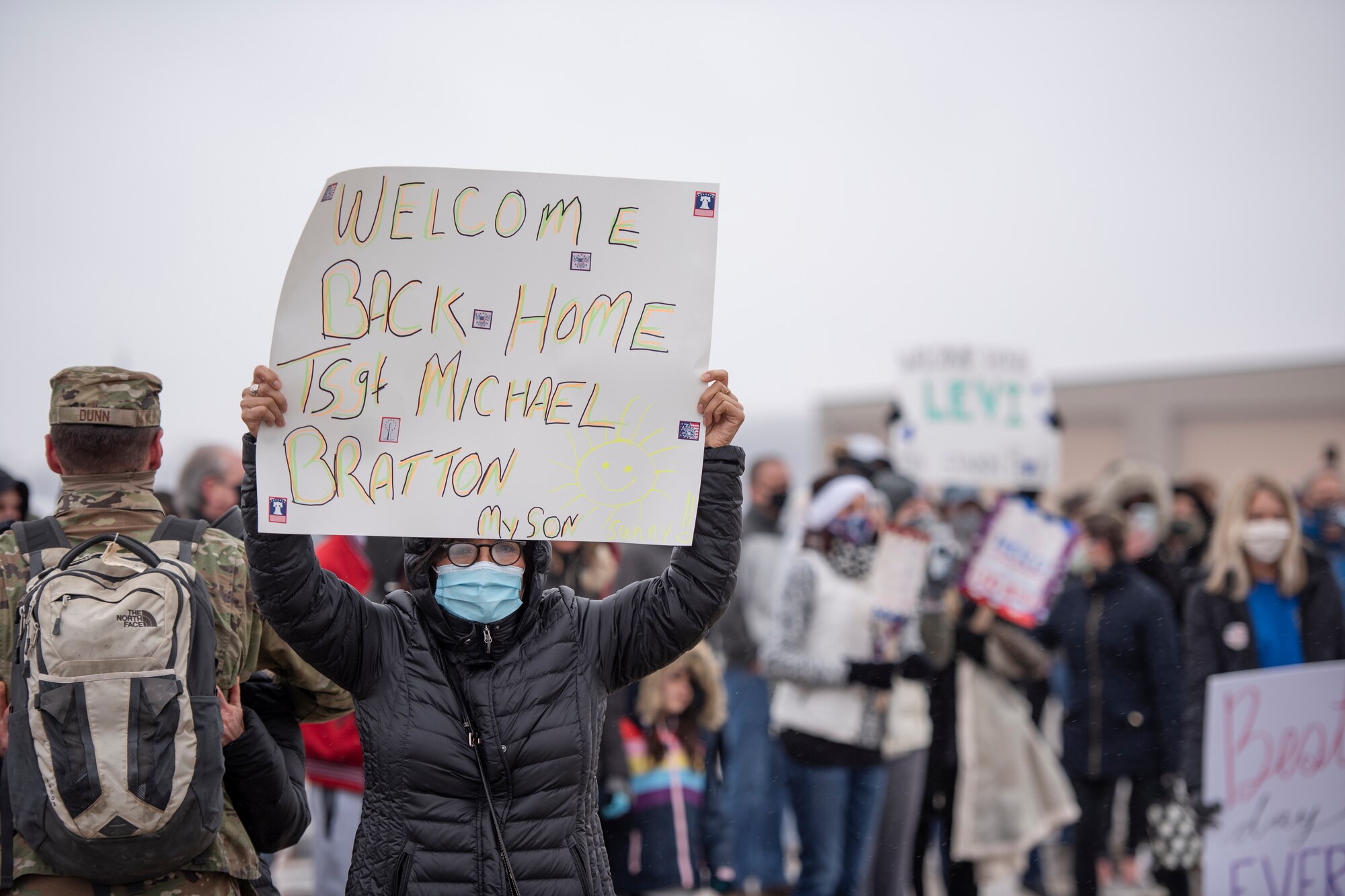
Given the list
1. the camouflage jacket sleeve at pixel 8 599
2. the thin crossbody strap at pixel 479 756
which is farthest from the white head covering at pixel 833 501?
the camouflage jacket sleeve at pixel 8 599

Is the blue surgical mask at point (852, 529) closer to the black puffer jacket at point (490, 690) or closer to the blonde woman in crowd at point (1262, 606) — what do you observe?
the blonde woman in crowd at point (1262, 606)

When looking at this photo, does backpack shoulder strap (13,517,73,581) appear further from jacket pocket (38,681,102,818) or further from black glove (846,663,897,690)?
black glove (846,663,897,690)

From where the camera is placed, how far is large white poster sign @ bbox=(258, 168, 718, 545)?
9.29 feet

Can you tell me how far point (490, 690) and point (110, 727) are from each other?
0.75 metres

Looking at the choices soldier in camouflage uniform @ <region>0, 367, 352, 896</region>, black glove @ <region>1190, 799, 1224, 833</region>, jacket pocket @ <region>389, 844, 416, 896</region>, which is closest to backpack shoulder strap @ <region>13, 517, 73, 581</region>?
soldier in camouflage uniform @ <region>0, 367, 352, 896</region>

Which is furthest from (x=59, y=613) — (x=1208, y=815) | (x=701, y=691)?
(x=1208, y=815)

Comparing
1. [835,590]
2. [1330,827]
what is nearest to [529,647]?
[835,590]

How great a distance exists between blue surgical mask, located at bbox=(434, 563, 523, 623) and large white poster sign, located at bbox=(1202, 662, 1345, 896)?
4120mm

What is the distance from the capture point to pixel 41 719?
260cm

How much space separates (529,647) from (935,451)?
5186 millimetres

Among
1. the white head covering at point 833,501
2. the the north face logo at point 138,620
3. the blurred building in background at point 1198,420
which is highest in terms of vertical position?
the blurred building in background at point 1198,420

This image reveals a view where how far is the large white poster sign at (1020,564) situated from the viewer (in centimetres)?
670

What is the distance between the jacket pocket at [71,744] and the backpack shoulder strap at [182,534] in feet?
1.33

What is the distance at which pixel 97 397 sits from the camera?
9.36 ft
